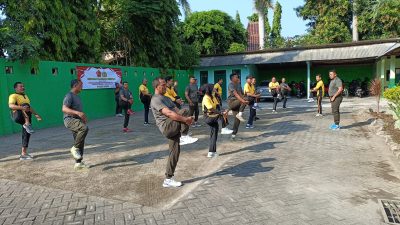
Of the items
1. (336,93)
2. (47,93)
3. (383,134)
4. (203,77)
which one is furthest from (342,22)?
(47,93)

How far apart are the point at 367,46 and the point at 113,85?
17.7 meters

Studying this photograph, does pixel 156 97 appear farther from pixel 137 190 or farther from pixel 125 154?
pixel 125 154

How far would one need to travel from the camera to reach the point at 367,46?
78.0 ft

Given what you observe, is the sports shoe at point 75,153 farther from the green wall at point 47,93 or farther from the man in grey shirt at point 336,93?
the man in grey shirt at point 336,93

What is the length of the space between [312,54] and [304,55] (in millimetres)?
576

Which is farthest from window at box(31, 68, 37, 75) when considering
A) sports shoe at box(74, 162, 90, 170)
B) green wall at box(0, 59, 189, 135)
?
sports shoe at box(74, 162, 90, 170)

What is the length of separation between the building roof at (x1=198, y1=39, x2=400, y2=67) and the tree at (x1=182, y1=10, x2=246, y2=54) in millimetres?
3277

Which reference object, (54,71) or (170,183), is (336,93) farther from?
(54,71)

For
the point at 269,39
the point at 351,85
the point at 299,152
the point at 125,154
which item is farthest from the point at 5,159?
the point at 269,39

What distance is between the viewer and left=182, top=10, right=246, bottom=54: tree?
101 ft

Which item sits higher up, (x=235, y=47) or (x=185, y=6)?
(x=185, y=6)

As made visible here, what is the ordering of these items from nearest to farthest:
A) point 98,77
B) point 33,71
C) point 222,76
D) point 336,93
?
point 336,93 → point 33,71 → point 98,77 → point 222,76

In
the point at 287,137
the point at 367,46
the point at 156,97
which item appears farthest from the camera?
the point at 367,46

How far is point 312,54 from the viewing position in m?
25.1
